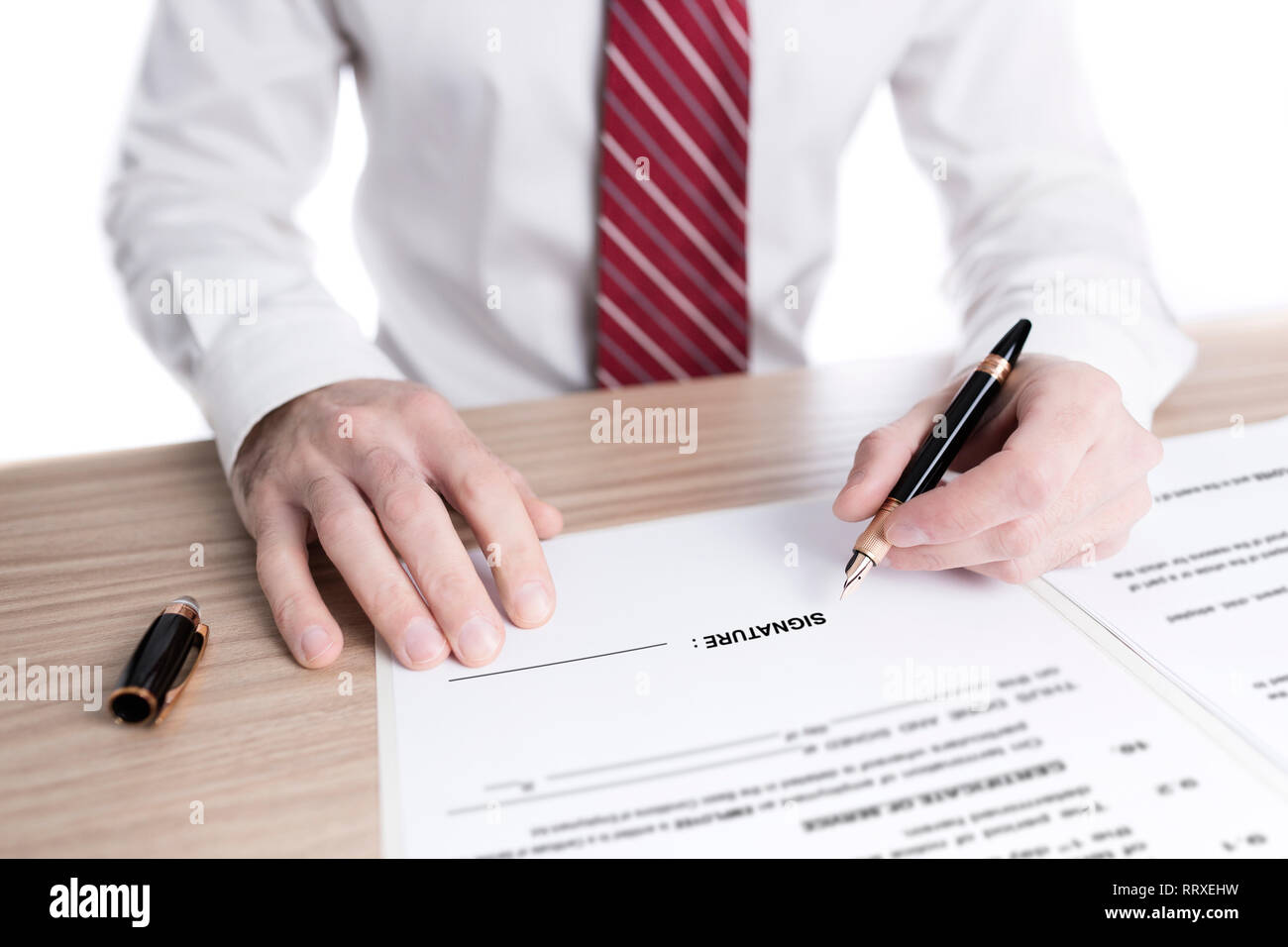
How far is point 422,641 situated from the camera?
55 cm

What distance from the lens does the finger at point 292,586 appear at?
0.56m

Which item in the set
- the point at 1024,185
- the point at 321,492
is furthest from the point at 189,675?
the point at 1024,185

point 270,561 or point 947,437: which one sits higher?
point 947,437

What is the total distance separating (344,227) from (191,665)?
1.94 meters

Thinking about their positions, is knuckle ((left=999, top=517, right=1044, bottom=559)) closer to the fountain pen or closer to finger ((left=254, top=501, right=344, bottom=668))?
the fountain pen

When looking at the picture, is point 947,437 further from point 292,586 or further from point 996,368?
point 292,586

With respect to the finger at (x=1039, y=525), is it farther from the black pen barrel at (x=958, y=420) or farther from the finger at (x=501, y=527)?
the finger at (x=501, y=527)

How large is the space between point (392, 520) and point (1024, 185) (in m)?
0.79

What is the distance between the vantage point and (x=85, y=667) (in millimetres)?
570

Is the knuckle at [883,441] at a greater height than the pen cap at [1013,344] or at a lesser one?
lesser
